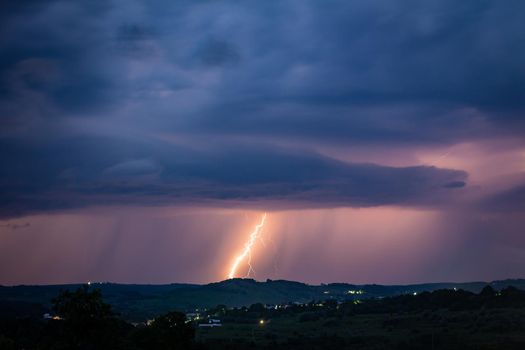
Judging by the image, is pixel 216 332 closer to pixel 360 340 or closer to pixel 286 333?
pixel 286 333

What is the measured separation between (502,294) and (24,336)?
114042 mm

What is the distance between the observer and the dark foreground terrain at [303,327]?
1682 inches

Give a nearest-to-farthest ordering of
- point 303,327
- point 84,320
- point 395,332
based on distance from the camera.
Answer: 1. point 84,320
2. point 395,332
3. point 303,327

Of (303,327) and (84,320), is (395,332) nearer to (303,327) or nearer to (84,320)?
(303,327)

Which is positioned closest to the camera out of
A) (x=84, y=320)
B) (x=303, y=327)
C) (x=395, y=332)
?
(x=84, y=320)

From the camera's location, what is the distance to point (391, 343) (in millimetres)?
102875

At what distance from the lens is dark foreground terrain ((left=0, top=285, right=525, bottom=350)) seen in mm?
42719

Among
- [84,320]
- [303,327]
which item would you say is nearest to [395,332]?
[303,327]

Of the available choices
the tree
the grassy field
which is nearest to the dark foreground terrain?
the tree

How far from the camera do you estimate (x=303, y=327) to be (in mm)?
149125

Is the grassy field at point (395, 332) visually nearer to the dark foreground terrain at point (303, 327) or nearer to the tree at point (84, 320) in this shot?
A: the dark foreground terrain at point (303, 327)

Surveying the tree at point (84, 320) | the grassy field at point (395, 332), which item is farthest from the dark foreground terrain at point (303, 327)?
the grassy field at point (395, 332)

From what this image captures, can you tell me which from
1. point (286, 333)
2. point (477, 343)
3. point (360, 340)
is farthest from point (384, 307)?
point (477, 343)

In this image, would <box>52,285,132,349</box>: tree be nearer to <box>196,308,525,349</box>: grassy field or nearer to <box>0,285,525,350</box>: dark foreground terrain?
<box>0,285,525,350</box>: dark foreground terrain
